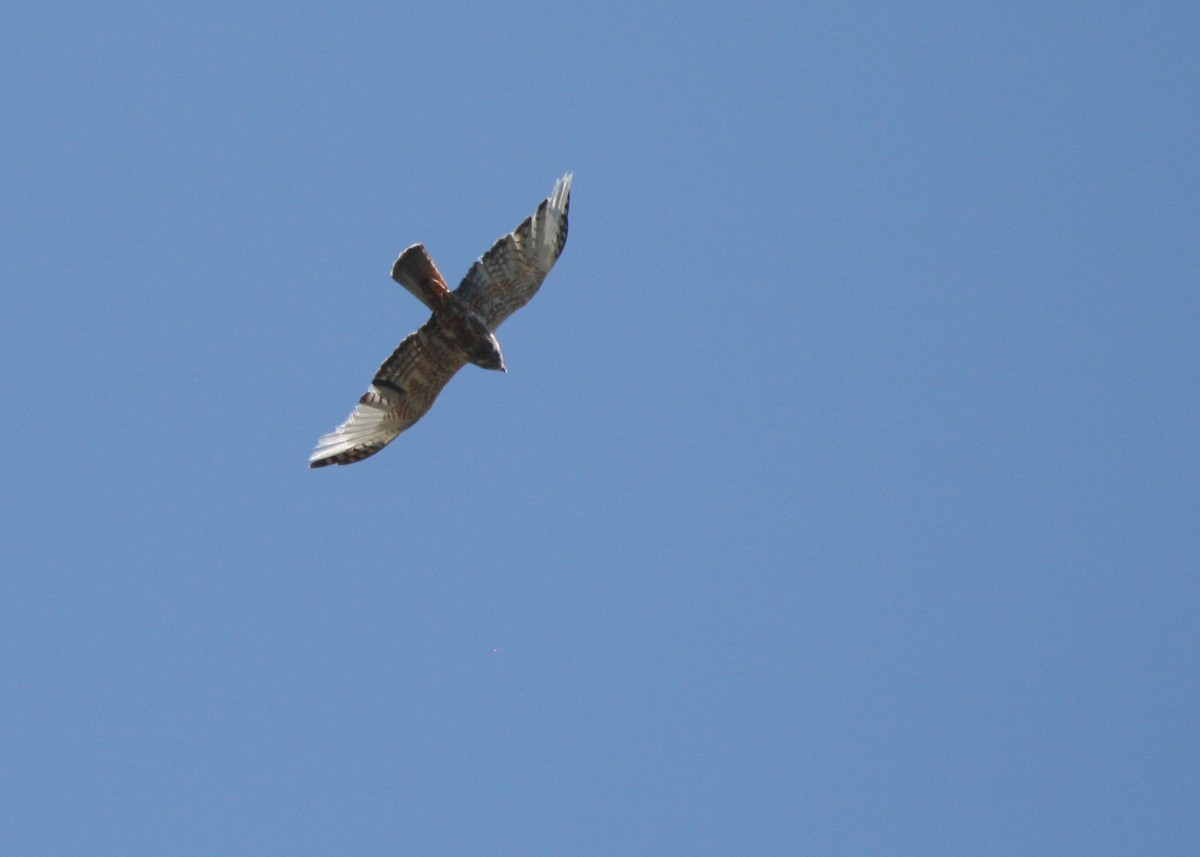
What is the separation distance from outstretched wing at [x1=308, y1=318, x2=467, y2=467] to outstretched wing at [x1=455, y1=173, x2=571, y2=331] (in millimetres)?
563

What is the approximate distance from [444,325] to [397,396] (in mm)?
986

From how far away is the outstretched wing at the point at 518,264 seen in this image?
14789 millimetres

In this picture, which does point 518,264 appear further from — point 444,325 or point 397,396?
point 397,396

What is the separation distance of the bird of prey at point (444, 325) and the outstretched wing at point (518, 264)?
10 mm

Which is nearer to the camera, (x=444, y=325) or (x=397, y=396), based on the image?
(x=444, y=325)

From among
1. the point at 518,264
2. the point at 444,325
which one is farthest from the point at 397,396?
the point at 518,264

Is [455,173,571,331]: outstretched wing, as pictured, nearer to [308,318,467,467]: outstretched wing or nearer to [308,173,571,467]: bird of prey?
[308,173,571,467]: bird of prey

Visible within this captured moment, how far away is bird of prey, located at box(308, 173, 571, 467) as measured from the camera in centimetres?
1489

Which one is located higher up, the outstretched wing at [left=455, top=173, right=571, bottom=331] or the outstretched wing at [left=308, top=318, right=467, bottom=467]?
the outstretched wing at [left=455, top=173, right=571, bottom=331]

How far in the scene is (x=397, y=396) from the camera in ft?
51.6

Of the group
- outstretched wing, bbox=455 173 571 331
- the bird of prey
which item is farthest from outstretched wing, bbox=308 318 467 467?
outstretched wing, bbox=455 173 571 331

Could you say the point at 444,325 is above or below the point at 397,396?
above

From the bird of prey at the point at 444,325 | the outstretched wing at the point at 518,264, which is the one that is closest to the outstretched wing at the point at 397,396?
the bird of prey at the point at 444,325

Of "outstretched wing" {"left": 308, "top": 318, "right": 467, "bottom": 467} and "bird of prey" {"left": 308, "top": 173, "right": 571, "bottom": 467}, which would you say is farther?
"outstretched wing" {"left": 308, "top": 318, "right": 467, "bottom": 467}
